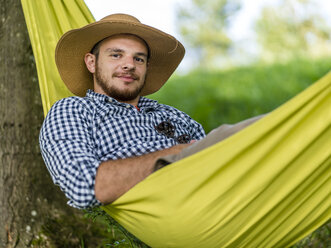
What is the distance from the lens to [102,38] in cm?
226

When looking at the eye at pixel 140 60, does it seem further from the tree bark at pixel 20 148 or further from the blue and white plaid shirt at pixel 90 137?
the tree bark at pixel 20 148

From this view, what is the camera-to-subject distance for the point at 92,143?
186 centimetres

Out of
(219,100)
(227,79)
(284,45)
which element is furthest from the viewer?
(284,45)

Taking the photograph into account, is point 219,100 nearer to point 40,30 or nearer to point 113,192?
point 40,30

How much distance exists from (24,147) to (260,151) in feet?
5.15

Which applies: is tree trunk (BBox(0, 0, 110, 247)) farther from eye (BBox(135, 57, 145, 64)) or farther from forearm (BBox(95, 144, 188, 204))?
forearm (BBox(95, 144, 188, 204))

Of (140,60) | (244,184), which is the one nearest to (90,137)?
(140,60)

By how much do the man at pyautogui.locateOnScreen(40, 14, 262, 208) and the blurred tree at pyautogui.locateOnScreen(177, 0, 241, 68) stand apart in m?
21.9

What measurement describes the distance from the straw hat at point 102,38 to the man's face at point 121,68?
5 centimetres

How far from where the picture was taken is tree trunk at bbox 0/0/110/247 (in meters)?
2.52

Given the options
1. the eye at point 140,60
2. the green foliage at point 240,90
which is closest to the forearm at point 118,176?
the eye at point 140,60

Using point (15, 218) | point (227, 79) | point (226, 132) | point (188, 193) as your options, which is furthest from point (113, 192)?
point (227, 79)

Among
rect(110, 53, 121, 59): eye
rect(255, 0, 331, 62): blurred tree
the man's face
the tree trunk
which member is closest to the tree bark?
the tree trunk

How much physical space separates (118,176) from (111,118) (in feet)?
1.49
